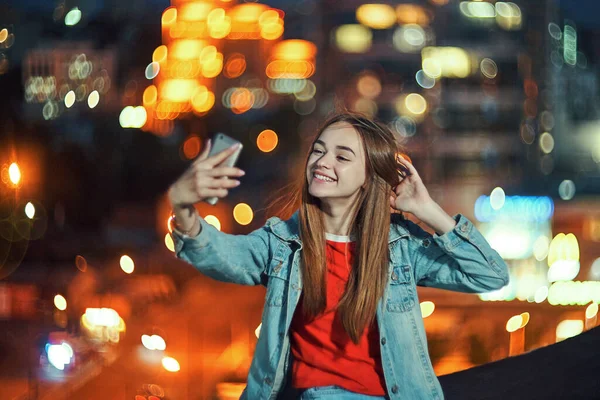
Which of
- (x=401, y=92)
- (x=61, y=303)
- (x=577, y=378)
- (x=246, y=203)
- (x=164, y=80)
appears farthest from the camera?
(x=401, y=92)

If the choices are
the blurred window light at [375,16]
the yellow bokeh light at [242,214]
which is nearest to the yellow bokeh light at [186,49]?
the yellow bokeh light at [242,214]

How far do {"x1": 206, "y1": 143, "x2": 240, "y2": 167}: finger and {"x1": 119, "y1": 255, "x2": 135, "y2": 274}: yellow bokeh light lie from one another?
5503cm

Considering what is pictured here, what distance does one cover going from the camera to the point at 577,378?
3.25 m

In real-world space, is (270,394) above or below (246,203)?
above

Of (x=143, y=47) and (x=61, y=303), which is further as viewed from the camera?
(x=143, y=47)

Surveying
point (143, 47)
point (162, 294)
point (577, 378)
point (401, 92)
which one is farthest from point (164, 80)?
point (577, 378)

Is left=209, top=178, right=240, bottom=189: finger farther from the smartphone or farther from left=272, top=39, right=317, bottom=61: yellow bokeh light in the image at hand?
left=272, top=39, right=317, bottom=61: yellow bokeh light

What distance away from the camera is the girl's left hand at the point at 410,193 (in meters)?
2.66

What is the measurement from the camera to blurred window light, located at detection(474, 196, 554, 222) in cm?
6831

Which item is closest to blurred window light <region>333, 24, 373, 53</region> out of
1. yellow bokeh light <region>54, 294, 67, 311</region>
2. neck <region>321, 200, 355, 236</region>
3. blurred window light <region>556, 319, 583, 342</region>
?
blurred window light <region>556, 319, 583, 342</region>

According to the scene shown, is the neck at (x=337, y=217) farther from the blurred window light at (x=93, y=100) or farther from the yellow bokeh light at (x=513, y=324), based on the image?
the blurred window light at (x=93, y=100)

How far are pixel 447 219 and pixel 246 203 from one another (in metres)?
62.3

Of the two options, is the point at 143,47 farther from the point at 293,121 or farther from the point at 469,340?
the point at 469,340

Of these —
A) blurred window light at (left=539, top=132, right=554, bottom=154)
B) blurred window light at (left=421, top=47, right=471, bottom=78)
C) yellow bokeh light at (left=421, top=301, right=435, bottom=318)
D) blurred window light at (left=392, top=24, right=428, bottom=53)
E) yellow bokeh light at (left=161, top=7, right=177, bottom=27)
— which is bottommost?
yellow bokeh light at (left=421, top=301, right=435, bottom=318)
